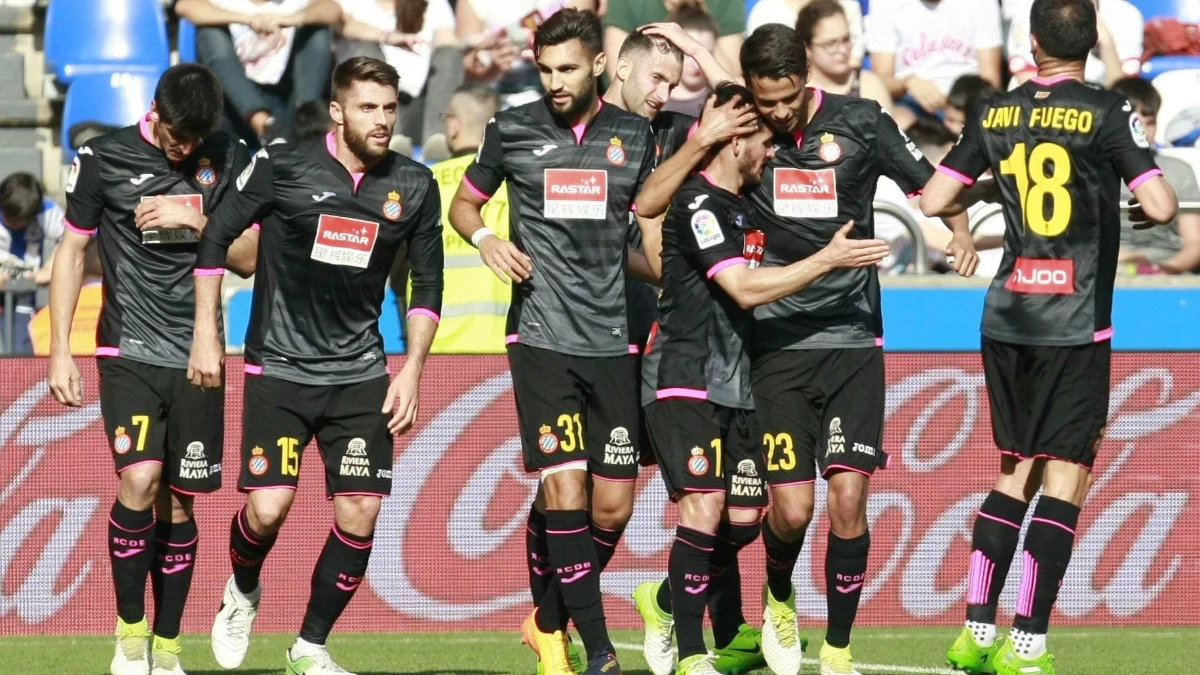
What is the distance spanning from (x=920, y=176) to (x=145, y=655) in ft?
12.1

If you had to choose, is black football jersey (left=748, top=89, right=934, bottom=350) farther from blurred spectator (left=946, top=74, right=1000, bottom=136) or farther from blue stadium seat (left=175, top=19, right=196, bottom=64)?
blue stadium seat (left=175, top=19, right=196, bottom=64)

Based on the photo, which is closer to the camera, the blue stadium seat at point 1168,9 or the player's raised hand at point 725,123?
the player's raised hand at point 725,123

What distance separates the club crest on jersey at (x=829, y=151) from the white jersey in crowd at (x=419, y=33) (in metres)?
6.19

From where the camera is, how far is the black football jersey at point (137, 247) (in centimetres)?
762

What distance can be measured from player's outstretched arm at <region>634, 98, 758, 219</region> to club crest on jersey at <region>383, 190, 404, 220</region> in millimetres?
983

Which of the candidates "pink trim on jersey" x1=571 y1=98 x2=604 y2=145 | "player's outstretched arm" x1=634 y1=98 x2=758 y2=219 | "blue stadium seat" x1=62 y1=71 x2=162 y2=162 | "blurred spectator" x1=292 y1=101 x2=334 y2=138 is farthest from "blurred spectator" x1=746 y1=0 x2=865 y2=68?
"player's outstretched arm" x1=634 y1=98 x2=758 y2=219

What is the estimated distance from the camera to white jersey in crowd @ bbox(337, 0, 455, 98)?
516 inches

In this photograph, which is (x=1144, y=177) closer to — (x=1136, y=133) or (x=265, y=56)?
(x=1136, y=133)

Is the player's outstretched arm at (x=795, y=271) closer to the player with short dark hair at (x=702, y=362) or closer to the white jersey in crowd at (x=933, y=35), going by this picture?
the player with short dark hair at (x=702, y=362)

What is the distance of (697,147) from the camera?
697 centimetres

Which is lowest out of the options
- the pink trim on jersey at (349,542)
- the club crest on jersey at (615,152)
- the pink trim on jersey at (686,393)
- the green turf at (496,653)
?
the green turf at (496,653)

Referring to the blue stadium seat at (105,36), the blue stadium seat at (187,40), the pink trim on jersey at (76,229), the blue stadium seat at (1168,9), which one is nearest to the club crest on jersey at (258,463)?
the pink trim on jersey at (76,229)

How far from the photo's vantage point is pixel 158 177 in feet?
25.2

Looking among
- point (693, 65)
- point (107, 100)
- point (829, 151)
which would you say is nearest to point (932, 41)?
point (693, 65)
